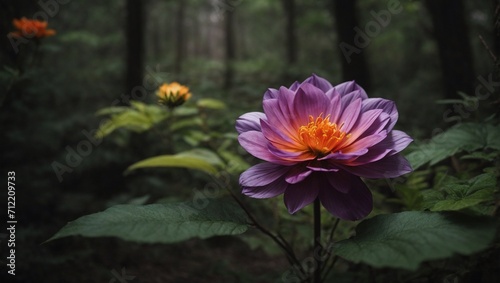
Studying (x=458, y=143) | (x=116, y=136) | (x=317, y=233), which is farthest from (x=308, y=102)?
(x=116, y=136)

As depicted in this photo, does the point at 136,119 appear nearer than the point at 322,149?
No

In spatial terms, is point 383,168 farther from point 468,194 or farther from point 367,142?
point 468,194

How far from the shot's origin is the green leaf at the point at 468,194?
909mm

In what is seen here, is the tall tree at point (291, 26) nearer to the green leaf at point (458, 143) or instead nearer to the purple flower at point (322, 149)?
the green leaf at point (458, 143)

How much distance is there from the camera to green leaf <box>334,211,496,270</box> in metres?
0.73

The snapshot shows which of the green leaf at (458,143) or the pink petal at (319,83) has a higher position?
the pink petal at (319,83)

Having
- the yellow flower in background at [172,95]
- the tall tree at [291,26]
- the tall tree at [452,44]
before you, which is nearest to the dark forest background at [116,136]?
the tall tree at [452,44]

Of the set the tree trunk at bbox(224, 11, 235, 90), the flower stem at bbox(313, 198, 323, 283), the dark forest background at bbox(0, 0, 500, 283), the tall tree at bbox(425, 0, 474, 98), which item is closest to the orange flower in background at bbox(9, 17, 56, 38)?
the dark forest background at bbox(0, 0, 500, 283)

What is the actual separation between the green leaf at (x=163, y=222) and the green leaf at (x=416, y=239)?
338 mm

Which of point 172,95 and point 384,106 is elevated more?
point 384,106

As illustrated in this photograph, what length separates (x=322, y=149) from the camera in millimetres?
1016

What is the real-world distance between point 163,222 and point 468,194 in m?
0.90

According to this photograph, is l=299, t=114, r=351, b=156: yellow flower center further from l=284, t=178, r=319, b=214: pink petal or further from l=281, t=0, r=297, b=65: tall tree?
l=281, t=0, r=297, b=65: tall tree

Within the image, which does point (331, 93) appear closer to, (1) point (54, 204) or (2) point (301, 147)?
(2) point (301, 147)
